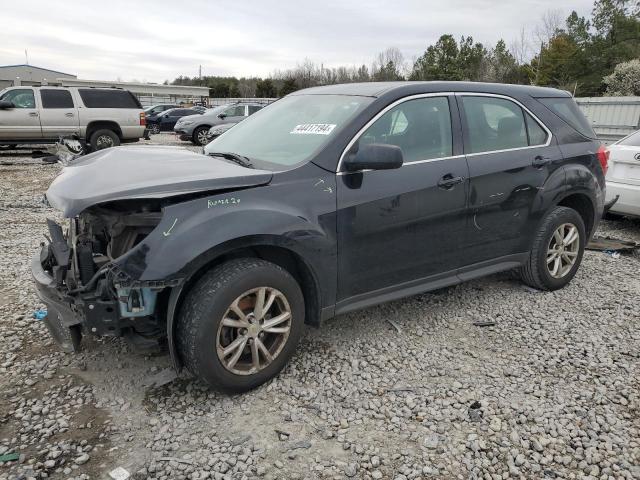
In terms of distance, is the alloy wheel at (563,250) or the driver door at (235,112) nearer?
the alloy wheel at (563,250)

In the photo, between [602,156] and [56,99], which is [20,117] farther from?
[602,156]

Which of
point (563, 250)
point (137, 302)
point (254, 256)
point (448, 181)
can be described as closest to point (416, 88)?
point (448, 181)

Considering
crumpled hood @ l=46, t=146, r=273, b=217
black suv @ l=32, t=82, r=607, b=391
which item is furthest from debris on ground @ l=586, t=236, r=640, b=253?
crumpled hood @ l=46, t=146, r=273, b=217

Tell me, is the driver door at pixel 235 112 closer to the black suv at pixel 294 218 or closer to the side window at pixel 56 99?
the side window at pixel 56 99

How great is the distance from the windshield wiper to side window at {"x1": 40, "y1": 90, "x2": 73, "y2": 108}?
1197cm

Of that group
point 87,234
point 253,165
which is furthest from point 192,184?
point 87,234

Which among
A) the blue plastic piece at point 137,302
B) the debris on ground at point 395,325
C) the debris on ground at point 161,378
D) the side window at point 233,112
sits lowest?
the debris on ground at point 161,378

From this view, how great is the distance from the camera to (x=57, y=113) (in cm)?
1355

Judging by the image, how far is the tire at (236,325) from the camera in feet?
8.98

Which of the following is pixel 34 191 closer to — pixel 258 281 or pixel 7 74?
pixel 258 281

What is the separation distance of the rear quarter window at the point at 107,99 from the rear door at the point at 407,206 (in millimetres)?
12737

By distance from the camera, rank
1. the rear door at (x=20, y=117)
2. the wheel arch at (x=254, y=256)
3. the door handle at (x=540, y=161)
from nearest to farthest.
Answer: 1. the wheel arch at (x=254, y=256)
2. the door handle at (x=540, y=161)
3. the rear door at (x=20, y=117)

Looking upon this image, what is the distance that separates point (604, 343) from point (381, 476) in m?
2.28

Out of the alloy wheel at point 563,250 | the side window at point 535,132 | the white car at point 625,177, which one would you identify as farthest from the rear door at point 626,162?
the side window at point 535,132
